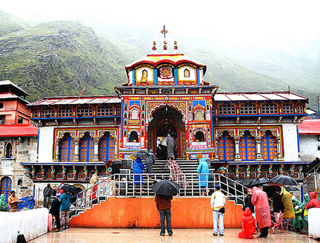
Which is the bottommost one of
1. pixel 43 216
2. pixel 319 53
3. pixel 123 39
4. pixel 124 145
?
pixel 43 216

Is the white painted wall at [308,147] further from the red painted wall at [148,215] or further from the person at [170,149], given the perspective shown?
the red painted wall at [148,215]

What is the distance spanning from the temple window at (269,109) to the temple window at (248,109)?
1.87ft

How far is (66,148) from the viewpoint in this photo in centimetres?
2305

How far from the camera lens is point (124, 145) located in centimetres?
1916

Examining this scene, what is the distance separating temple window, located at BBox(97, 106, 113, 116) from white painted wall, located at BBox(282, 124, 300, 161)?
499 inches

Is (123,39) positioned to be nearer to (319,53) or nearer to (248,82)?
(248,82)

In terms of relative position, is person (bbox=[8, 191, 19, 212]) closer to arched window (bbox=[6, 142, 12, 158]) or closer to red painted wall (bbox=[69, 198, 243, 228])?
red painted wall (bbox=[69, 198, 243, 228])

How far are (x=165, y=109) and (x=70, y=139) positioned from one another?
25.1 ft

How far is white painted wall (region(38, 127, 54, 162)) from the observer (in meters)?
22.8

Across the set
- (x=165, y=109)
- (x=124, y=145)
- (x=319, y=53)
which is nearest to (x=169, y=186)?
(x=124, y=145)

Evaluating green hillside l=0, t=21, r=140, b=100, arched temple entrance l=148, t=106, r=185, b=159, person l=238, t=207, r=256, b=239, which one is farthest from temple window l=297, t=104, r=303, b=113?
green hillside l=0, t=21, r=140, b=100

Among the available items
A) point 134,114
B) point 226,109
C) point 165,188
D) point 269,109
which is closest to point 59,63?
point 134,114

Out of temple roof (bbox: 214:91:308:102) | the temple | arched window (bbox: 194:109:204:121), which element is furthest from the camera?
temple roof (bbox: 214:91:308:102)

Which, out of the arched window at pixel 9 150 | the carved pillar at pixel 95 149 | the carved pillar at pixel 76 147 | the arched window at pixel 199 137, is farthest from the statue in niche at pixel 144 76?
the arched window at pixel 9 150
